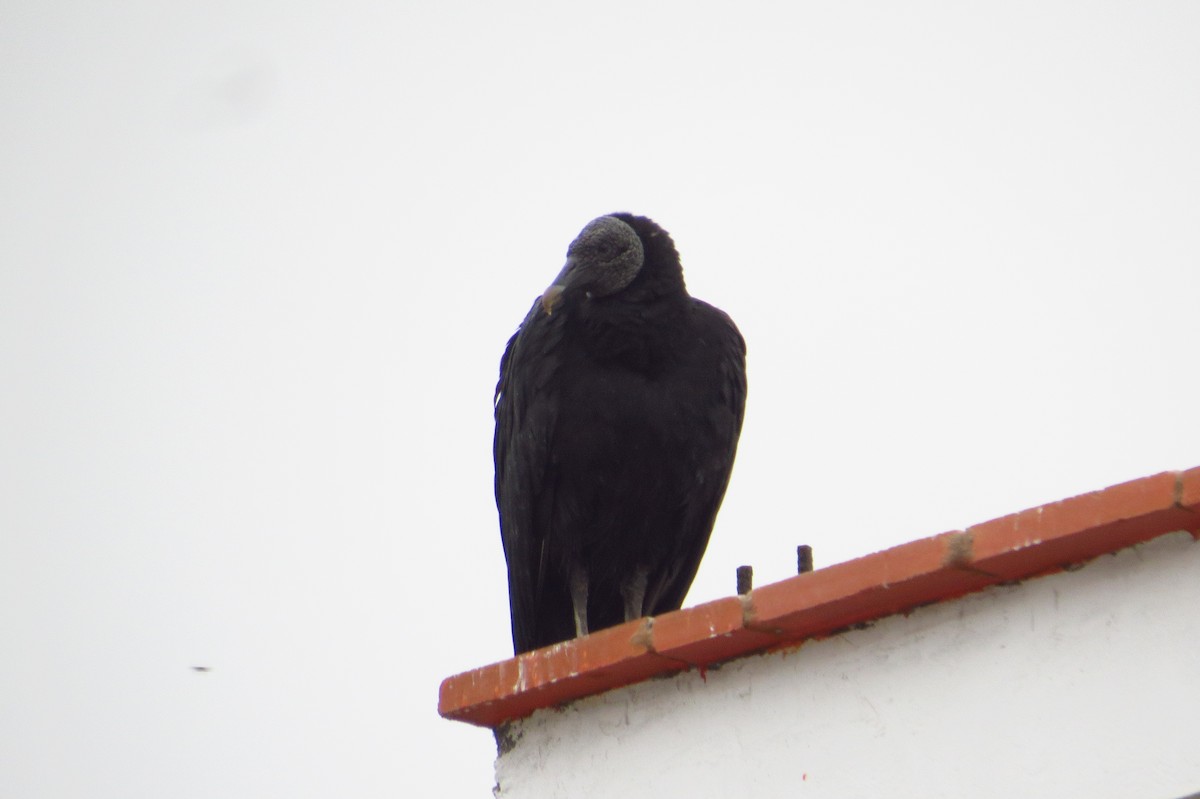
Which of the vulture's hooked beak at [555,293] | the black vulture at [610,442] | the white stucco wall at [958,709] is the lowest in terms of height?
the white stucco wall at [958,709]

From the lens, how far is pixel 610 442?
3.85 m

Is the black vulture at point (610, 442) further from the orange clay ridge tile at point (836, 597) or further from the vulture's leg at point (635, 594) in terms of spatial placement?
the orange clay ridge tile at point (836, 597)

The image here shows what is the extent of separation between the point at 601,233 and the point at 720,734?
2198mm

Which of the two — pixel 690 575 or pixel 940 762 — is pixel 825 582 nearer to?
pixel 940 762

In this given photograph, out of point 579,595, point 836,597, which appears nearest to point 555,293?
point 579,595

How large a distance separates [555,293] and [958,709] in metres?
2.06

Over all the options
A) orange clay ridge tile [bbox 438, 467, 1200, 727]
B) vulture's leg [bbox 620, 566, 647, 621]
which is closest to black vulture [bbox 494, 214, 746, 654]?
vulture's leg [bbox 620, 566, 647, 621]

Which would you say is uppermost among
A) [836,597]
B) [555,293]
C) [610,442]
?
[555,293]

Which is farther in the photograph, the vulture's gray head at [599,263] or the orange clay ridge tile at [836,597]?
the vulture's gray head at [599,263]

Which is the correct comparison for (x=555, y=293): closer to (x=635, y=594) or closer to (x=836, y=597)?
(x=635, y=594)

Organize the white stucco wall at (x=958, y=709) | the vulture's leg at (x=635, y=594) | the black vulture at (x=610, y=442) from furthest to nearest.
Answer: the vulture's leg at (x=635, y=594)
the black vulture at (x=610, y=442)
the white stucco wall at (x=958, y=709)

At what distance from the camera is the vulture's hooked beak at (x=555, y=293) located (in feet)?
13.1

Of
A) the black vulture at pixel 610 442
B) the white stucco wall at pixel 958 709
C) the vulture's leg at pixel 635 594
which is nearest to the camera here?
the white stucco wall at pixel 958 709

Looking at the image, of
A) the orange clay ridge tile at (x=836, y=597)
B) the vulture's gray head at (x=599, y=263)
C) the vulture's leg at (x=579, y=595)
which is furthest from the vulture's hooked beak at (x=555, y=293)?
the orange clay ridge tile at (x=836, y=597)
